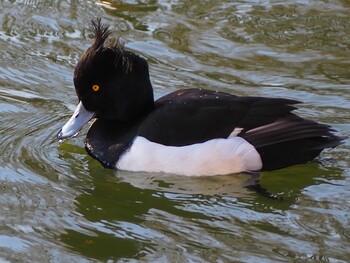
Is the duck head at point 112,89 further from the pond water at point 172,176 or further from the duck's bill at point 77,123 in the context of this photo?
the pond water at point 172,176

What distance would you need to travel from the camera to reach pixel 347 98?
963cm

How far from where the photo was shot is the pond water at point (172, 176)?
7164mm

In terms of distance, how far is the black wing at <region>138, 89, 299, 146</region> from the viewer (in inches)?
320

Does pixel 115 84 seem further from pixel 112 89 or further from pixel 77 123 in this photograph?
pixel 77 123

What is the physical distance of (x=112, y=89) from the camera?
336 inches

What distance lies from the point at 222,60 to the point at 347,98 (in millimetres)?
1673

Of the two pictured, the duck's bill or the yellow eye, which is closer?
the yellow eye

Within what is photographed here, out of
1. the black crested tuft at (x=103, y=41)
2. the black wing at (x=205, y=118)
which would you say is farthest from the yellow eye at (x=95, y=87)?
the black wing at (x=205, y=118)

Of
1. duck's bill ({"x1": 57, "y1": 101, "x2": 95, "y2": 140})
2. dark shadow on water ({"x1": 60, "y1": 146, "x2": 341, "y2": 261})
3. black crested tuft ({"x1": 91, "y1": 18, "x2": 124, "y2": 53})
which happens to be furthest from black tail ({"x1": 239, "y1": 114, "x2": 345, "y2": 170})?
duck's bill ({"x1": 57, "y1": 101, "x2": 95, "y2": 140})

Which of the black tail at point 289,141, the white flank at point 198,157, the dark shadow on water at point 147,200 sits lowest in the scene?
A: the dark shadow on water at point 147,200

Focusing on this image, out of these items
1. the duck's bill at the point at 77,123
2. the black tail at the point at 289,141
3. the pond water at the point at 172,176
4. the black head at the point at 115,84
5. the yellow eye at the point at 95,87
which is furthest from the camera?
the duck's bill at the point at 77,123

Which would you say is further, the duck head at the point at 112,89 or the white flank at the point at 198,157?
the duck head at the point at 112,89

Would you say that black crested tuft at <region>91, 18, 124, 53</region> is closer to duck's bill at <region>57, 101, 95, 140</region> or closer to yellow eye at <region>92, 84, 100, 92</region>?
yellow eye at <region>92, 84, 100, 92</region>

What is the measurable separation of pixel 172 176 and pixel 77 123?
93cm
